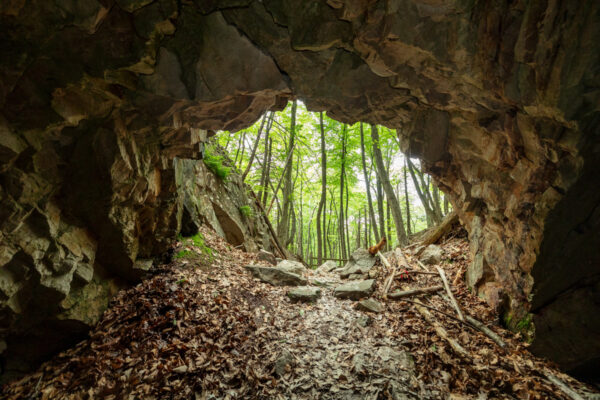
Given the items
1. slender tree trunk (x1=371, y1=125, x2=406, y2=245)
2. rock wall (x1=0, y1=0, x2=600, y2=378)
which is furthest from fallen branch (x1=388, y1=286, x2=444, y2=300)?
slender tree trunk (x1=371, y1=125, x2=406, y2=245)

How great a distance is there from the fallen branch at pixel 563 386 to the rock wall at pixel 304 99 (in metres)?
0.52

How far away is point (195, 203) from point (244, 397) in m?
6.47

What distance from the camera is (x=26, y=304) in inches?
138

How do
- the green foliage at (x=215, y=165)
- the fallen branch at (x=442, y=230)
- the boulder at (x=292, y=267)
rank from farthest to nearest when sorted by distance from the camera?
the green foliage at (x=215, y=165), the fallen branch at (x=442, y=230), the boulder at (x=292, y=267)

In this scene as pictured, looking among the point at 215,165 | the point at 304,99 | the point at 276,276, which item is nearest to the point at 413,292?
the point at 276,276

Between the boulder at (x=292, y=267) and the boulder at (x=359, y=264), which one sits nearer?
the boulder at (x=292, y=267)

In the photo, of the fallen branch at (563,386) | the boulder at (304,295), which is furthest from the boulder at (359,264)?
the fallen branch at (563,386)

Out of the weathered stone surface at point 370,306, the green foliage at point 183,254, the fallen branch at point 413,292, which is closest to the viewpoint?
the weathered stone surface at point 370,306

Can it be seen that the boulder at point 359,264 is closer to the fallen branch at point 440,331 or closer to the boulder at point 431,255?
the boulder at point 431,255

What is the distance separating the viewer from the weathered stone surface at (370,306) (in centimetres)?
609

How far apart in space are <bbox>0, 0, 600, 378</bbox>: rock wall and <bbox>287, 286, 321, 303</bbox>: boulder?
13.1 ft

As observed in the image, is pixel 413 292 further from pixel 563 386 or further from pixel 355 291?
pixel 563 386

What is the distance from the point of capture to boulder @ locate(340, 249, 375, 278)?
29.5ft

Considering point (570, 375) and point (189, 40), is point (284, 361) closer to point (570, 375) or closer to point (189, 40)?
point (570, 375)
